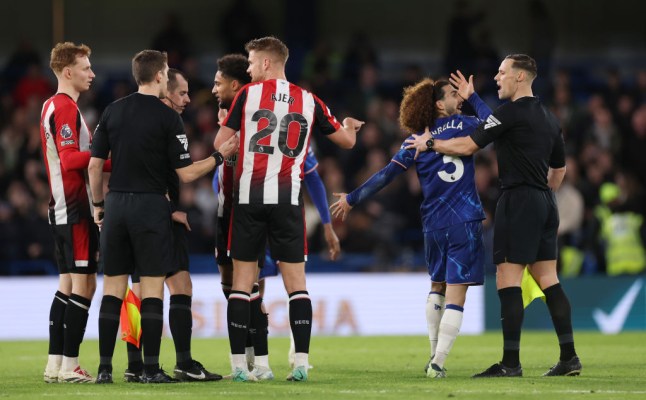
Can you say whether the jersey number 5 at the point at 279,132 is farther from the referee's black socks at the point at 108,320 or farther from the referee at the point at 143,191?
the referee's black socks at the point at 108,320

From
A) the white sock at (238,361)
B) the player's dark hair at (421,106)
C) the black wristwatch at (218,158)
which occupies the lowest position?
the white sock at (238,361)

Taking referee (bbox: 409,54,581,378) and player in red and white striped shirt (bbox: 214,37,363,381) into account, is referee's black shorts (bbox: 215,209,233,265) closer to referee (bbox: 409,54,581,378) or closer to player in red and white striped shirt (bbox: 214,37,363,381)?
player in red and white striped shirt (bbox: 214,37,363,381)

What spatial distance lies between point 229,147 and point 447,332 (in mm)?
2166

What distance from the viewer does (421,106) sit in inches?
363

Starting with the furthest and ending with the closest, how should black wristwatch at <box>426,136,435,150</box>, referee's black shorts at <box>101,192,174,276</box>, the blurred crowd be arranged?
1. the blurred crowd
2. black wristwatch at <box>426,136,435,150</box>
3. referee's black shorts at <box>101,192,174,276</box>

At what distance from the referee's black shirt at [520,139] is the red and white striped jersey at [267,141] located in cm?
143

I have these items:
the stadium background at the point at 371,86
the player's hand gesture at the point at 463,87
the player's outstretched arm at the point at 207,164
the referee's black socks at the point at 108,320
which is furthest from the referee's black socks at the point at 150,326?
the stadium background at the point at 371,86

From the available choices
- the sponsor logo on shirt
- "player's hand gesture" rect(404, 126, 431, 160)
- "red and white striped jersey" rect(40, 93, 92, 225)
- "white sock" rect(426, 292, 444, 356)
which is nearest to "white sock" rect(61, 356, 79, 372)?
"red and white striped jersey" rect(40, 93, 92, 225)

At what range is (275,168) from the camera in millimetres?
8453

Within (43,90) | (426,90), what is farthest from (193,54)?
(426,90)

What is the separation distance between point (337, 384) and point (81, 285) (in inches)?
82.0

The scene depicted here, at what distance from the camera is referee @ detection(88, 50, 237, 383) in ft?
27.2

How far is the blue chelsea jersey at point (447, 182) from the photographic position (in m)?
9.03

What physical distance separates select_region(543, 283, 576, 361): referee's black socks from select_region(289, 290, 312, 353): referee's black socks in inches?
75.8
